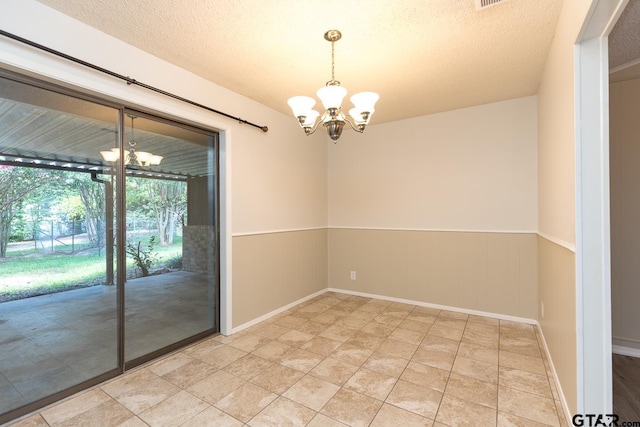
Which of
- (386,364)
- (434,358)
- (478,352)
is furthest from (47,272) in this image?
(478,352)

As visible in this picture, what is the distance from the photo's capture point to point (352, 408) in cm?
186

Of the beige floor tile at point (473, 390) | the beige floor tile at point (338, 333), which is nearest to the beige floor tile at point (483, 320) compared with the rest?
the beige floor tile at point (473, 390)

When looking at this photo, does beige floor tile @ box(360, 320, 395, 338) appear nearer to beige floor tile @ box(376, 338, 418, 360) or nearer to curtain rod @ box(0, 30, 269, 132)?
beige floor tile @ box(376, 338, 418, 360)

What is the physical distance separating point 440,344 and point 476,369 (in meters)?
0.46

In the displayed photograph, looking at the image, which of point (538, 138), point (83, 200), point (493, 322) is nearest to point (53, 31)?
point (83, 200)

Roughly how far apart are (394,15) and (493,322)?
10.7 feet

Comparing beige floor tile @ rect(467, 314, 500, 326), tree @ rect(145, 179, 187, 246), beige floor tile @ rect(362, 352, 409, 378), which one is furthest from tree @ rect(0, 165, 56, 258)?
beige floor tile @ rect(467, 314, 500, 326)

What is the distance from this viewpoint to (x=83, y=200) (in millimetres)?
2119

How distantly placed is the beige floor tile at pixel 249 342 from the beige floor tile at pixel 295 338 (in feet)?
0.52

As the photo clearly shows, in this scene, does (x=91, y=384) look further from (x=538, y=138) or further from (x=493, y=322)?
(x=538, y=138)

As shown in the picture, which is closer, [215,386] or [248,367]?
[215,386]

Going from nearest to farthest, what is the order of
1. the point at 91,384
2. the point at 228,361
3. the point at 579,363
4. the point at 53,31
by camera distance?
the point at 579,363 < the point at 53,31 < the point at 91,384 < the point at 228,361

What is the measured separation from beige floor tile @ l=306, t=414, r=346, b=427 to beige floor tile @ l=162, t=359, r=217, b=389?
975 millimetres

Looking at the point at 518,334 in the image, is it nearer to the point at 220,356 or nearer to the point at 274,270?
the point at 274,270
